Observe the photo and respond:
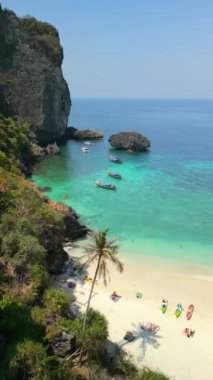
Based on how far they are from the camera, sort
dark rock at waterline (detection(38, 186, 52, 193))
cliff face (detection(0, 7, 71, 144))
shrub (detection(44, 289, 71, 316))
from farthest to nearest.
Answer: cliff face (detection(0, 7, 71, 144))
dark rock at waterline (detection(38, 186, 52, 193))
shrub (detection(44, 289, 71, 316))

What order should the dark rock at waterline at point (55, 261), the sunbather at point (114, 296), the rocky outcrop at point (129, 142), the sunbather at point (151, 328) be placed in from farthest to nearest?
the rocky outcrop at point (129, 142)
the dark rock at waterline at point (55, 261)
the sunbather at point (114, 296)
the sunbather at point (151, 328)

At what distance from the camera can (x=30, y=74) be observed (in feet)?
302

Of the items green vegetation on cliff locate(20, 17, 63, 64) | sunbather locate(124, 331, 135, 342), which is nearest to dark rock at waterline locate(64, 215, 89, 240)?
sunbather locate(124, 331, 135, 342)

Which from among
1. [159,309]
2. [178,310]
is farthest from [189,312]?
[159,309]

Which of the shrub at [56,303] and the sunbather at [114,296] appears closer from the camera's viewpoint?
the shrub at [56,303]

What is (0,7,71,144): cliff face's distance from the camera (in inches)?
3526

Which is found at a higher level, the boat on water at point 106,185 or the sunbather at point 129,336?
the boat on water at point 106,185

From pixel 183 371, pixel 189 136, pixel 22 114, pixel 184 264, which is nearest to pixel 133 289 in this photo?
pixel 184 264

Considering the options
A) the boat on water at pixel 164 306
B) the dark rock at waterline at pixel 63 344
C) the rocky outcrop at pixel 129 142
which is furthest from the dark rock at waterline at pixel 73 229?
the rocky outcrop at pixel 129 142

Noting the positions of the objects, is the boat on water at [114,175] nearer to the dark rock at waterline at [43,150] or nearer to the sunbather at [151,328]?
the dark rock at waterline at [43,150]

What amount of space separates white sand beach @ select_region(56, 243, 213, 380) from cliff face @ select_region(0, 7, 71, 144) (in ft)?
187

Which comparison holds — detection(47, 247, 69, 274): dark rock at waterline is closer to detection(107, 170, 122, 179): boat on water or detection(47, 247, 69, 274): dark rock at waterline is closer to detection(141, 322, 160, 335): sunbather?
detection(141, 322, 160, 335): sunbather

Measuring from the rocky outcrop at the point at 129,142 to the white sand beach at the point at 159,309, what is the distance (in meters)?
60.3

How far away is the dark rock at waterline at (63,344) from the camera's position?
77.9 feet
